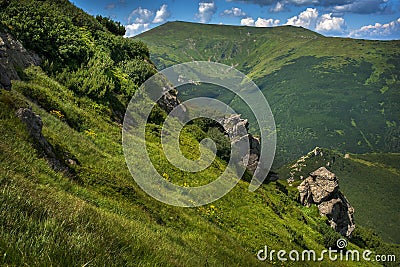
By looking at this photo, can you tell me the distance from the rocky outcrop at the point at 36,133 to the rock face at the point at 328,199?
43836mm

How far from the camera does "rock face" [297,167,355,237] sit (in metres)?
47.8

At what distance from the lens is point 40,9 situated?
26688mm

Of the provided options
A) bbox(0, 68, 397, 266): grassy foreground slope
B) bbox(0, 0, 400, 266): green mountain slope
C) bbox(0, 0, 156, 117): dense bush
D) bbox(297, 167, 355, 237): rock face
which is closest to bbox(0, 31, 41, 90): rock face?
bbox(0, 0, 400, 266): green mountain slope

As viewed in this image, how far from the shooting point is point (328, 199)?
50.3 metres

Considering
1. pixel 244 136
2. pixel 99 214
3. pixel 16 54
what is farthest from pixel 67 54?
pixel 244 136

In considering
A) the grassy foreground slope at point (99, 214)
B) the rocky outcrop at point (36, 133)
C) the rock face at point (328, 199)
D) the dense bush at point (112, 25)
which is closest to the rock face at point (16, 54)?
the grassy foreground slope at point (99, 214)

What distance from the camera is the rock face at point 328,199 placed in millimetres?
47812

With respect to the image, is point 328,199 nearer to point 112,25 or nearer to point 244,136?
point 244,136

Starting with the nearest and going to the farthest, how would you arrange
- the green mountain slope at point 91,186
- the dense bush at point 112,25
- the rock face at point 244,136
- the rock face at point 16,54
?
1. the green mountain slope at point 91,186
2. the rock face at point 16,54
3. the dense bush at point 112,25
4. the rock face at point 244,136

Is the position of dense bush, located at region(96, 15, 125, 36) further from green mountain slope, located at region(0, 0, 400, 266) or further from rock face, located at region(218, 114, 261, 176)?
rock face, located at region(218, 114, 261, 176)

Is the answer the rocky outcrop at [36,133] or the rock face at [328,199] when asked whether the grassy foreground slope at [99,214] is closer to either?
the rocky outcrop at [36,133]

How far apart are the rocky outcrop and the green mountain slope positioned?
0.58 ft

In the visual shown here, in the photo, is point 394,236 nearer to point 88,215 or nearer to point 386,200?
point 386,200

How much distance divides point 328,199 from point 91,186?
47.0 meters
